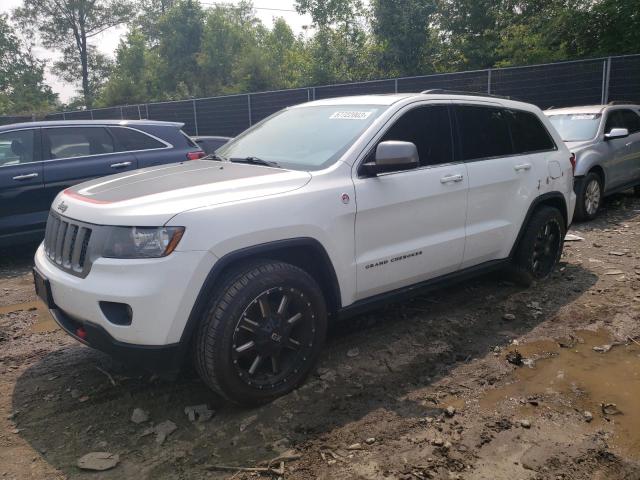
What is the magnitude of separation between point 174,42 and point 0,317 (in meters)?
36.2

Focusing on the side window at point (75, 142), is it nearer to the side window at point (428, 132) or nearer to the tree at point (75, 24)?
the side window at point (428, 132)

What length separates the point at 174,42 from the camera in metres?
37.1

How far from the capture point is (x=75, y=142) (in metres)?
6.56

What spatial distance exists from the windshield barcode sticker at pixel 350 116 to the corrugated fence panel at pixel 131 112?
19601 mm

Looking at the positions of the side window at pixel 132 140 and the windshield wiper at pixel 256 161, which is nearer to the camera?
the windshield wiper at pixel 256 161

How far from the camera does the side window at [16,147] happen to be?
6.12m

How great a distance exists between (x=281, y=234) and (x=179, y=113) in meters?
18.1

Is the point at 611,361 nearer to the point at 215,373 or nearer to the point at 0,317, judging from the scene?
the point at 215,373

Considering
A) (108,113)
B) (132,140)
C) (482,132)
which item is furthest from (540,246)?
(108,113)

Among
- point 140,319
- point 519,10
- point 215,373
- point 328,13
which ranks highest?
point 328,13

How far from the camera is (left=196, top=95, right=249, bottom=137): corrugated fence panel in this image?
17750 millimetres

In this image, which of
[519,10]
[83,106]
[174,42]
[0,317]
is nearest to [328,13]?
[174,42]

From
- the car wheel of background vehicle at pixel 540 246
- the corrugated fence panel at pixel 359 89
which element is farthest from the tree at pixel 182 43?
the car wheel of background vehicle at pixel 540 246

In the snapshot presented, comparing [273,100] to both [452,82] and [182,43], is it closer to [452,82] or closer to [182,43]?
[452,82]
